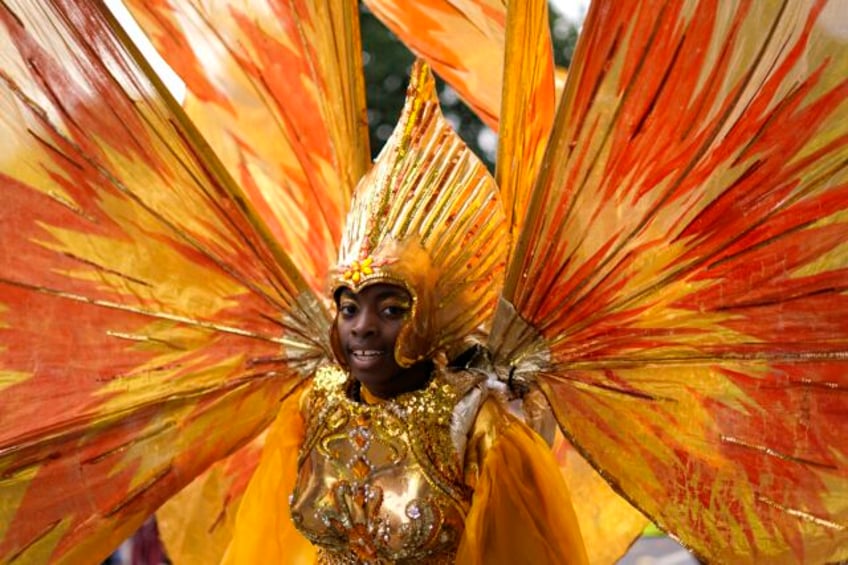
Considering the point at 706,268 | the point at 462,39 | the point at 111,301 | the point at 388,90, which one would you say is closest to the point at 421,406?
the point at 706,268

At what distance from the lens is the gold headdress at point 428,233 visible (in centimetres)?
420

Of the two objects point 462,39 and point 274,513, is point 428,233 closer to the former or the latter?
point 274,513

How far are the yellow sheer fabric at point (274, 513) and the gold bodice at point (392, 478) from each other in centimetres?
16

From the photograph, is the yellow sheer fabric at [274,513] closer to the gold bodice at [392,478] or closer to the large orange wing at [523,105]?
the gold bodice at [392,478]

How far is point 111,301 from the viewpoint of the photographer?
180 inches

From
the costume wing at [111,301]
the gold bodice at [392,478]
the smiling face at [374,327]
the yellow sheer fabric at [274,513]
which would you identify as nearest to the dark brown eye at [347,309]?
the smiling face at [374,327]

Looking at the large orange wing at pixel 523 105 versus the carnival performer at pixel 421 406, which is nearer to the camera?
the carnival performer at pixel 421 406

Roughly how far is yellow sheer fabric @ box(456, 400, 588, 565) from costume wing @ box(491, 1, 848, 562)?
0.17 m

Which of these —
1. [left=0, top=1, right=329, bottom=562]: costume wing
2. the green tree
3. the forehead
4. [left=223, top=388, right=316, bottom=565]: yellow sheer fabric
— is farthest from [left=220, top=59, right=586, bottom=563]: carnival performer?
the green tree

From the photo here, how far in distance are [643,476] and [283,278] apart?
1315 millimetres

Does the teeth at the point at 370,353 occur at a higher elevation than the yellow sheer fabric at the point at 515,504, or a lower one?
higher

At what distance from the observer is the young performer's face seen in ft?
13.8

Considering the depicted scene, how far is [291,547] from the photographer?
4.64m

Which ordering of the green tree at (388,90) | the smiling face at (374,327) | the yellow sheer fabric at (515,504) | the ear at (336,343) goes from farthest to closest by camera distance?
the green tree at (388,90)
the ear at (336,343)
the smiling face at (374,327)
the yellow sheer fabric at (515,504)
